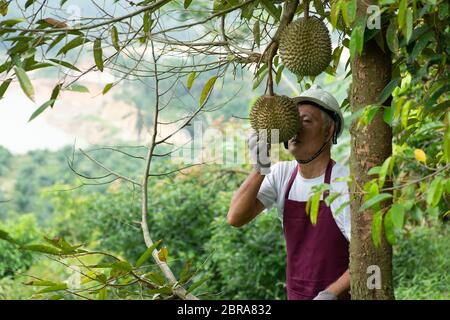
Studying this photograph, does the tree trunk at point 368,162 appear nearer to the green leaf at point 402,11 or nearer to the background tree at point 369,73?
the background tree at point 369,73

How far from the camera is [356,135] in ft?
5.07

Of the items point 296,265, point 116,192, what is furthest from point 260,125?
point 116,192

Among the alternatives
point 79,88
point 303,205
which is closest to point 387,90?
point 79,88

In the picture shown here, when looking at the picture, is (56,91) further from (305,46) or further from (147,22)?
(305,46)

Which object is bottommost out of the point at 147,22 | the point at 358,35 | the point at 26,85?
the point at 26,85

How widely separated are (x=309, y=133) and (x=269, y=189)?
246 mm

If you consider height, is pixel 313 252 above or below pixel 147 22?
below

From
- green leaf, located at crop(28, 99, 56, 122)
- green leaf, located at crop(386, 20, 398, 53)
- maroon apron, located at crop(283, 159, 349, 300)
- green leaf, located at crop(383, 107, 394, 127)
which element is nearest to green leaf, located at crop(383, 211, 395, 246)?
green leaf, located at crop(383, 107, 394, 127)

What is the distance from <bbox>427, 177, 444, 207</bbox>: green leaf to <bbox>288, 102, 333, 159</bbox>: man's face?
1022 millimetres

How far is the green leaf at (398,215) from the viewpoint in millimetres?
1128

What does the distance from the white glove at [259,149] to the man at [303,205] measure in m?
0.16

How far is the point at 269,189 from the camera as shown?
2.33m
